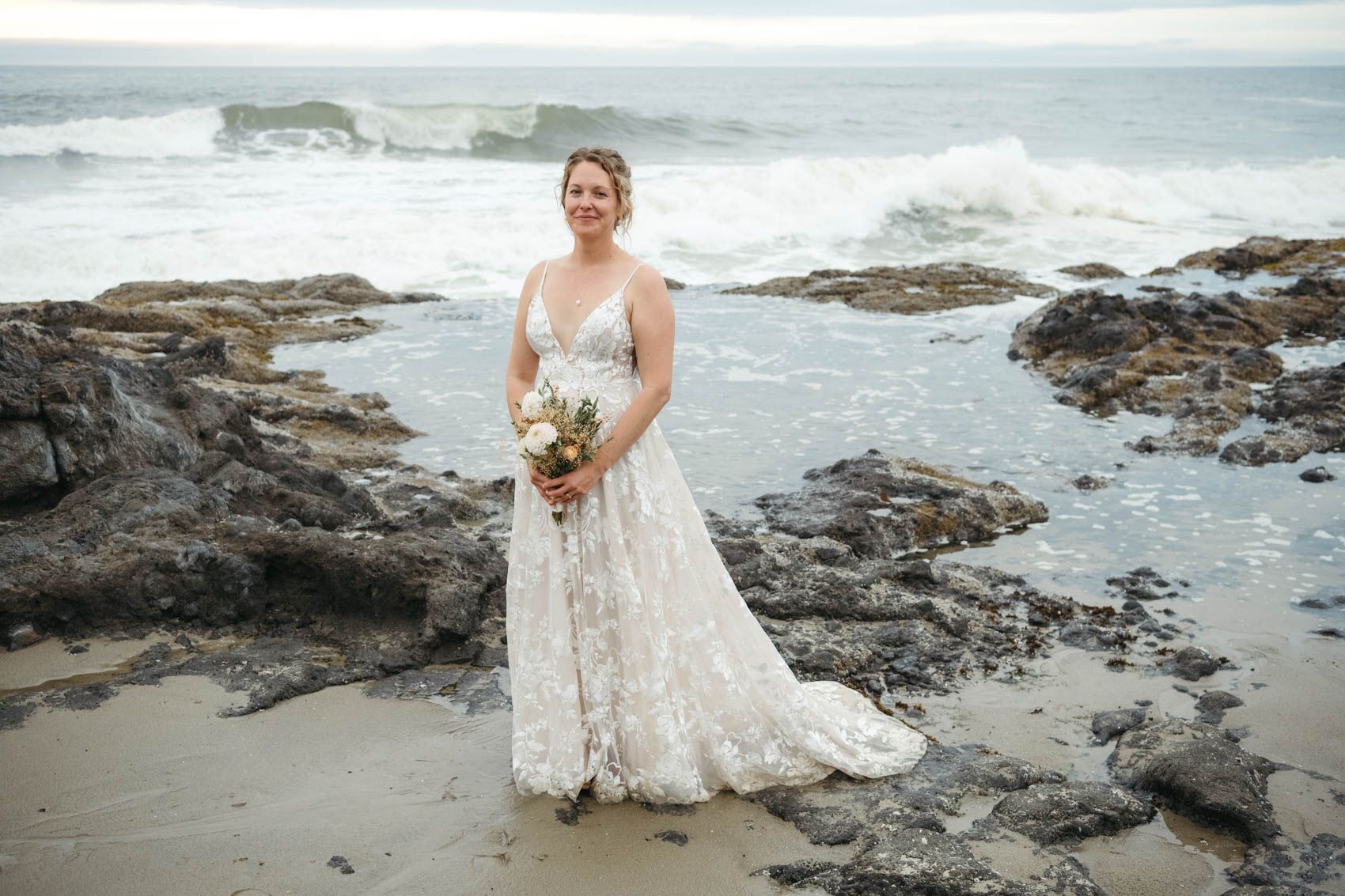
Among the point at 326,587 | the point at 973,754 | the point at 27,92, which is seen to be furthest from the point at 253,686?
the point at 27,92

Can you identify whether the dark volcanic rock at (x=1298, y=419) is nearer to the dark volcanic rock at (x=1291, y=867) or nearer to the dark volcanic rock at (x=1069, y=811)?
the dark volcanic rock at (x=1291, y=867)

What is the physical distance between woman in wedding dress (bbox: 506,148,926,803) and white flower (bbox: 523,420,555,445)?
0.18 m

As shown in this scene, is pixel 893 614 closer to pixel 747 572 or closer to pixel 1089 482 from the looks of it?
pixel 747 572

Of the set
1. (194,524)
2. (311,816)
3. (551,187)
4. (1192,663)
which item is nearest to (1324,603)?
(1192,663)

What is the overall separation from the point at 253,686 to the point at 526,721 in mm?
1310

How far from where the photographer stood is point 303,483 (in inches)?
258

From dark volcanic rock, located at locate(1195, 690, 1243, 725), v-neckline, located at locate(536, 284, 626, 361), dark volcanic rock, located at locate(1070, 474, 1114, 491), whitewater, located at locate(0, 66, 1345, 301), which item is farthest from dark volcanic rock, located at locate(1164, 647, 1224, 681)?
whitewater, located at locate(0, 66, 1345, 301)

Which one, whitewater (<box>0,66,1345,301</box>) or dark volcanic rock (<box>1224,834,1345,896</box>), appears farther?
whitewater (<box>0,66,1345,301</box>)

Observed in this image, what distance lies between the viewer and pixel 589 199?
143 inches

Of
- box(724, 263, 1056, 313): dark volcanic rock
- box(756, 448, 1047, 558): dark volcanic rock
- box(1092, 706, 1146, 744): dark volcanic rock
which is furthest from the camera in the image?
box(724, 263, 1056, 313): dark volcanic rock

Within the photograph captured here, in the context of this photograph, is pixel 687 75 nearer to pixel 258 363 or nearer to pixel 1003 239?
pixel 1003 239

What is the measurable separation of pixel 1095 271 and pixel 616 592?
53.9 ft

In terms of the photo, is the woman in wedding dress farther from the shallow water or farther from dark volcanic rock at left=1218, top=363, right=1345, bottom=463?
dark volcanic rock at left=1218, top=363, right=1345, bottom=463

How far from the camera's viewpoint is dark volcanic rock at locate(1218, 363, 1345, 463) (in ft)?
28.6
